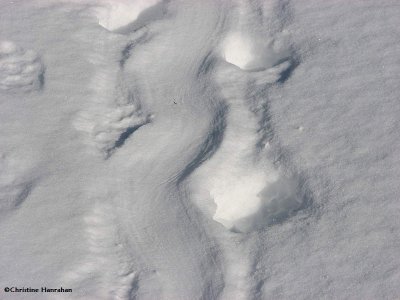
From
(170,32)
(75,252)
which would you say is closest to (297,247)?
(75,252)

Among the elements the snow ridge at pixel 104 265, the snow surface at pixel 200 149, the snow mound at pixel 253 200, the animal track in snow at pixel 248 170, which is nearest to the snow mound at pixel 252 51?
the snow surface at pixel 200 149

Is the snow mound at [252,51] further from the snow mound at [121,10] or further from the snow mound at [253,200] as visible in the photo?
the snow mound at [253,200]

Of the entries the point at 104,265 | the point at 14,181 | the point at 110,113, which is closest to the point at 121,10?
the point at 110,113

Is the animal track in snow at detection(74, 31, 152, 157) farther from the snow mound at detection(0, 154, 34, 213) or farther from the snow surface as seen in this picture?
the snow mound at detection(0, 154, 34, 213)

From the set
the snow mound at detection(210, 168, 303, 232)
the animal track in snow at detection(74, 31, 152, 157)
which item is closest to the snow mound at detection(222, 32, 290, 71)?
the animal track in snow at detection(74, 31, 152, 157)

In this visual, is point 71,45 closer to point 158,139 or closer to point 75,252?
point 158,139

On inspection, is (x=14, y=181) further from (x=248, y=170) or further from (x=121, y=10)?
(x=121, y=10)
